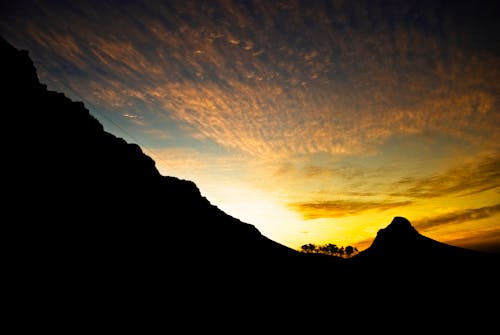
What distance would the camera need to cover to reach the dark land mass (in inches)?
963

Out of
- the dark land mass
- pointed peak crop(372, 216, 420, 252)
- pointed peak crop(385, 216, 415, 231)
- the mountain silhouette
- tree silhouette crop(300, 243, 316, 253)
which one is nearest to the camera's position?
the dark land mass

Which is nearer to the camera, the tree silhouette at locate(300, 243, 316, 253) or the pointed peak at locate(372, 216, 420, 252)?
the pointed peak at locate(372, 216, 420, 252)

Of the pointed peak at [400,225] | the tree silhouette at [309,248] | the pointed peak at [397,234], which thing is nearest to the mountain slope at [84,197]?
the pointed peak at [397,234]

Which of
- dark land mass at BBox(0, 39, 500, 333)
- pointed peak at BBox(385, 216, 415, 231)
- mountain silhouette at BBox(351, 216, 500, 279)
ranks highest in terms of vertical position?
pointed peak at BBox(385, 216, 415, 231)

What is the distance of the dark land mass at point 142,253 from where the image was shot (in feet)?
80.3

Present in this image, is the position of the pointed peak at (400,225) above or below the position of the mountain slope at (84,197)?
above

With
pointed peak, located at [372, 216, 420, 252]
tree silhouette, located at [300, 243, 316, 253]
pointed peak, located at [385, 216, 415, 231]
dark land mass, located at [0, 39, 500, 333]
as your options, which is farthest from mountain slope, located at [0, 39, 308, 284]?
tree silhouette, located at [300, 243, 316, 253]

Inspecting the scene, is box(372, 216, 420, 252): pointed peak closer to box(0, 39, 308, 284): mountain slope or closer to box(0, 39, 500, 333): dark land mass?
box(0, 39, 500, 333): dark land mass

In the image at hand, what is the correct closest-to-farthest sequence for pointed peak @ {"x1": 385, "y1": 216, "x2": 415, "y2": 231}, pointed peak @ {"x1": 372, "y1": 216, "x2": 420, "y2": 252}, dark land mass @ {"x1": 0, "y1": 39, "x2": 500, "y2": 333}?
dark land mass @ {"x1": 0, "y1": 39, "x2": 500, "y2": 333} < pointed peak @ {"x1": 372, "y1": 216, "x2": 420, "y2": 252} < pointed peak @ {"x1": 385, "y1": 216, "x2": 415, "y2": 231}

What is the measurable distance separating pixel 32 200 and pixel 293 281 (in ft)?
147

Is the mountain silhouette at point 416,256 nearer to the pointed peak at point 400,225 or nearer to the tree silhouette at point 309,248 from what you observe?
the pointed peak at point 400,225

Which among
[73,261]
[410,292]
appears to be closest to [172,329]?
[73,261]

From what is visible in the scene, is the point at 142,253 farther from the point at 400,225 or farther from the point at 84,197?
the point at 400,225

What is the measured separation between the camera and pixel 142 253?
3359cm
